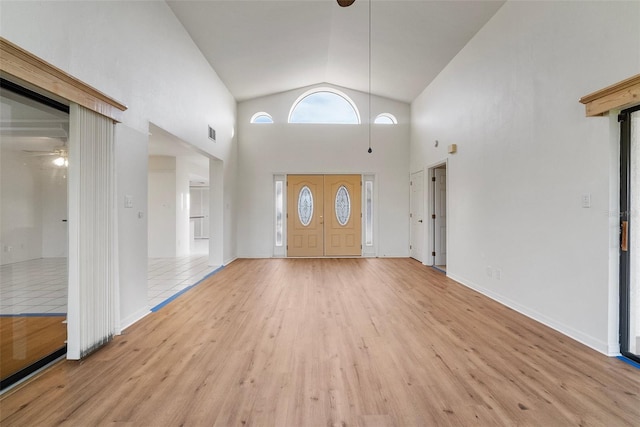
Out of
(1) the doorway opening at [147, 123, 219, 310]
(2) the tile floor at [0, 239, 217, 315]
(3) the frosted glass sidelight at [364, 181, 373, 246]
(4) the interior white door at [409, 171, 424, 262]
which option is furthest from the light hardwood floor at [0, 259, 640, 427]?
(3) the frosted glass sidelight at [364, 181, 373, 246]

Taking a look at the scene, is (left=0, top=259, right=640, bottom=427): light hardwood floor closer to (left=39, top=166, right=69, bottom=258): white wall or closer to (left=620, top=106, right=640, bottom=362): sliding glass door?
(left=620, top=106, right=640, bottom=362): sliding glass door

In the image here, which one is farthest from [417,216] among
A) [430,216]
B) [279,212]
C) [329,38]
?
[329,38]

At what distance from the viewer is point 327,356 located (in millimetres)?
2479

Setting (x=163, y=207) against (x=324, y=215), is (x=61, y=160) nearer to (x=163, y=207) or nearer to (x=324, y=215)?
(x=163, y=207)

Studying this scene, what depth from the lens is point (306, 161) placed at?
762 centimetres

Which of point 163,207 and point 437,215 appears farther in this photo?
point 163,207

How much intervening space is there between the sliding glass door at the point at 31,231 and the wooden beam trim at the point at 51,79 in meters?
0.19

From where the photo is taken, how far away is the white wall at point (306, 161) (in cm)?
760

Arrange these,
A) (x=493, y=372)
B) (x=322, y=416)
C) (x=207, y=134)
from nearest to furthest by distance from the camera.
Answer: (x=322, y=416), (x=493, y=372), (x=207, y=134)

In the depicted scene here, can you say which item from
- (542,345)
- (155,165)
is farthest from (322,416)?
(155,165)

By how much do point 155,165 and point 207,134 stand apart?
3.03 metres

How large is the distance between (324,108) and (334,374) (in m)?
6.83

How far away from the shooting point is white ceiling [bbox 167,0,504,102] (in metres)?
4.23

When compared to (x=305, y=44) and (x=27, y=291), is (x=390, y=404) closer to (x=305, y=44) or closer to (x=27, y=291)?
(x=27, y=291)
